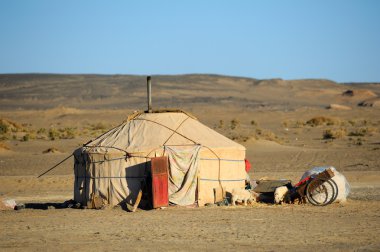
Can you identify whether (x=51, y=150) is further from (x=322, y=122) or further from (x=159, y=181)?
(x=322, y=122)

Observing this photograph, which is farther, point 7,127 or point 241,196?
point 7,127

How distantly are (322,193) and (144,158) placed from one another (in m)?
3.80

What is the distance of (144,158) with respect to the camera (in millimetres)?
16656

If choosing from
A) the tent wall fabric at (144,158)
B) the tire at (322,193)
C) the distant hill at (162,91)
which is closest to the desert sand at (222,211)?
the tire at (322,193)

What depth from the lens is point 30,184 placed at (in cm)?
2369

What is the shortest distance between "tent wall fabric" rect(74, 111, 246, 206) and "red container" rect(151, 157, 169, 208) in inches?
14.0

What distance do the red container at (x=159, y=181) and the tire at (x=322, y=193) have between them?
2.98 metres

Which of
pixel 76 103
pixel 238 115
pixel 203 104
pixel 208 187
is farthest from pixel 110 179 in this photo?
pixel 76 103

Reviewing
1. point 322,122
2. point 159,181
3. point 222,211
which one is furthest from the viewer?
point 322,122

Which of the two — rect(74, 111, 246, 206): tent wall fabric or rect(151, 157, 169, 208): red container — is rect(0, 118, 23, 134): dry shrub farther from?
rect(151, 157, 169, 208): red container

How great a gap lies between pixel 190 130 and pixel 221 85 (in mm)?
110745

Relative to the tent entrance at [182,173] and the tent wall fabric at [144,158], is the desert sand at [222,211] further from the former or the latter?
the tent wall fabric at [144,158]

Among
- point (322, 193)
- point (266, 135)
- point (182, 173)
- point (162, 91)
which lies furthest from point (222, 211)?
point (162, 91)

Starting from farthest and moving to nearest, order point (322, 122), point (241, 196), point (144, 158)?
point (322, 122), point (241, 196), point (144, 158)
